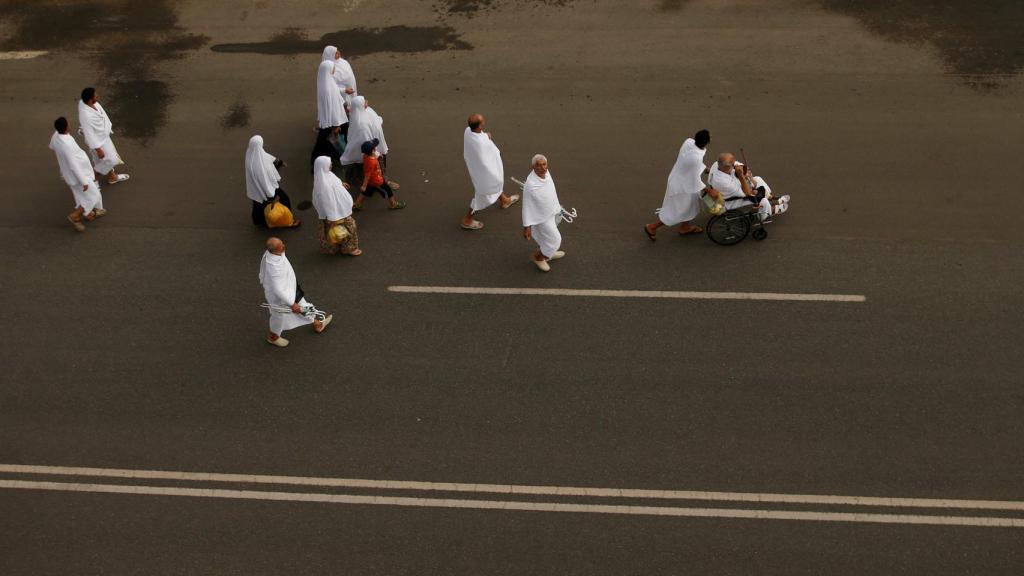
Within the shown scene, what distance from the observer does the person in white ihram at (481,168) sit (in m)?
9.92

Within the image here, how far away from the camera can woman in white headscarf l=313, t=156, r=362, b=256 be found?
9.45 m

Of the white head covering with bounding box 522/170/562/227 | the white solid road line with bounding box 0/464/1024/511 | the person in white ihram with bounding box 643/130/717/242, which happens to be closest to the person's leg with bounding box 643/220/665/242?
the person in white ihram with bounding box 643/130/717/242

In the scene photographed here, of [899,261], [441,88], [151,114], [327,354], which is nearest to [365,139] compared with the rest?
[441,88]

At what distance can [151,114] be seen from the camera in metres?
12.6

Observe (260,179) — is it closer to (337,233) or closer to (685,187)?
(337,233)

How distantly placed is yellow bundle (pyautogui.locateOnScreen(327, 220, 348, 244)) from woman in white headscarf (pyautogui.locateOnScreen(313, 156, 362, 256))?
14 mm

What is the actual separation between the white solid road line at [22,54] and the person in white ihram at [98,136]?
3.79 metres

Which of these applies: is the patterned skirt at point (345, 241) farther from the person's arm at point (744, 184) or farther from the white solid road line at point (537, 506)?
the person's arm at point (744, 184)

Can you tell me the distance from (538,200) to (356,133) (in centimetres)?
303

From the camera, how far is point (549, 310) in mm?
9391

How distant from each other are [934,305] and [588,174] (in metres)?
4.56

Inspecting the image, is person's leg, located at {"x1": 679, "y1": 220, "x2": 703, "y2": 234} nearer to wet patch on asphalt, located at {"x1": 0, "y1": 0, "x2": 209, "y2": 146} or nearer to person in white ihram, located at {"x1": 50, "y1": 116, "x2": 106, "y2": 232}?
person in white ihram, located at {"x1": 50, "y1": 116, "x2": 106, "y2": 232}

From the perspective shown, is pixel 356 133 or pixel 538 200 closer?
pixel 538 200

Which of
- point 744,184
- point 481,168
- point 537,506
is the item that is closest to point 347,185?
point 481,168
